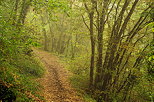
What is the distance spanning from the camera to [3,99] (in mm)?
4703

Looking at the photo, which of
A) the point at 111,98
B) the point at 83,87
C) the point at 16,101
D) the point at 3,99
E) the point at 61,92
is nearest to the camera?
the point at 3,99

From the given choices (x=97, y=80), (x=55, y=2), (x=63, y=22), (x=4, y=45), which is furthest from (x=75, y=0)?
(x=63, y=22)

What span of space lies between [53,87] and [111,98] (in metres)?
4.45

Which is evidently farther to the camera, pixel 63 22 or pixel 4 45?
pixel 63 22

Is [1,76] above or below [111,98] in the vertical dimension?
above

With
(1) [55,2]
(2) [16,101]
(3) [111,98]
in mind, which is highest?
(1) [55,2]

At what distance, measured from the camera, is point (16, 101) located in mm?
5031

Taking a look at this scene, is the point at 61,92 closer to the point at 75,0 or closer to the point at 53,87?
the point at 53,87

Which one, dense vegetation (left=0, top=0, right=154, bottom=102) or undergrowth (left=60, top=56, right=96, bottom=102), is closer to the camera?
dense vegetation (left=0, top=0, right=154, bottom=102)

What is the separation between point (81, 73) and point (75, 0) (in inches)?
265

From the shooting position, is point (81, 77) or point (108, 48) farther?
point (81, 77)

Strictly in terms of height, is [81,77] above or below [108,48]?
below

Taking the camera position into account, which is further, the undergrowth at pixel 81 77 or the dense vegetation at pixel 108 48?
the undergrowth at pixel 81 77

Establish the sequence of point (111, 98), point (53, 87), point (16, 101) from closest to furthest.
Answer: point (16, 101), point (53, 87), point (111, 98)
